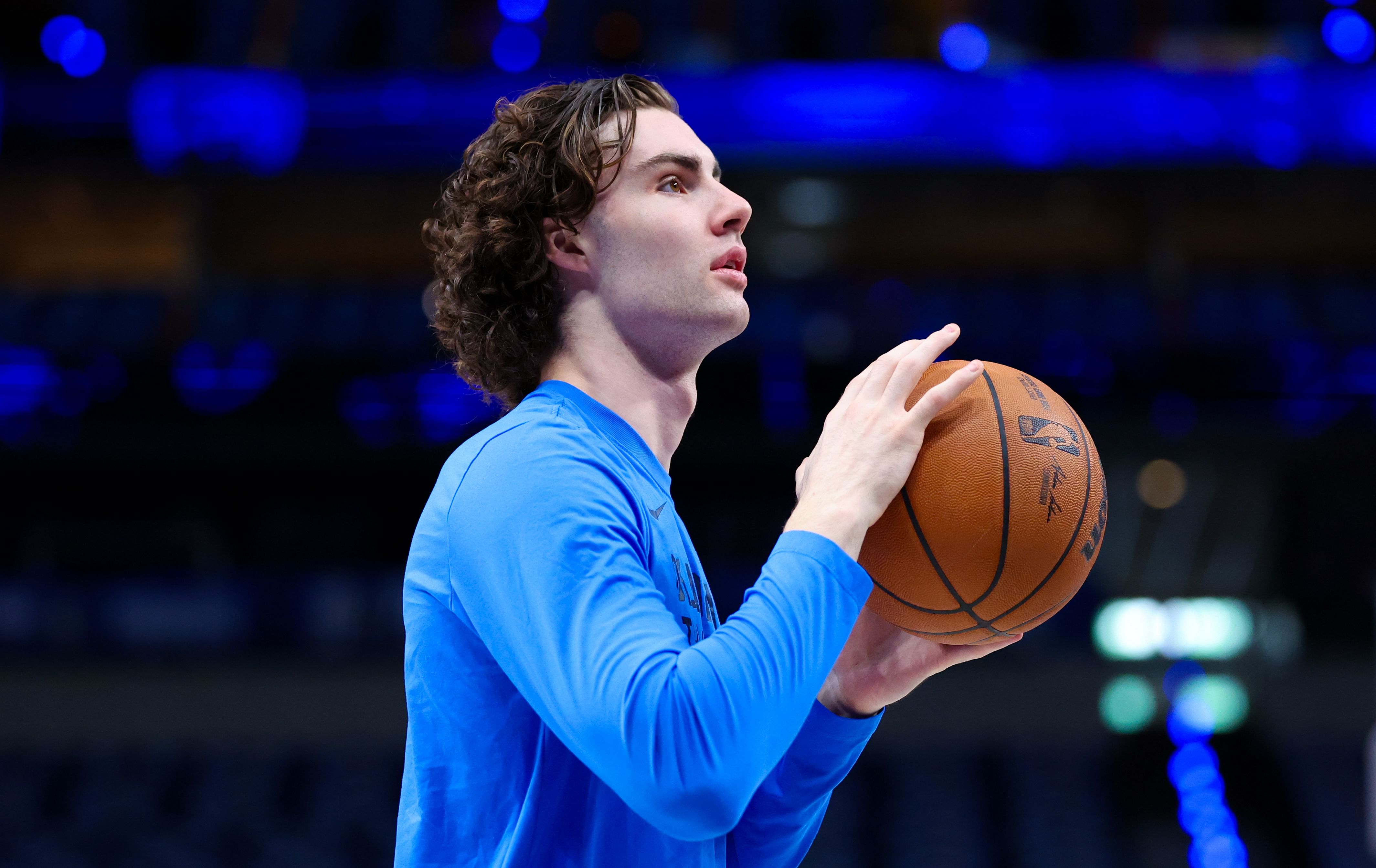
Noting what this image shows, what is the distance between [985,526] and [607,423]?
447 mm

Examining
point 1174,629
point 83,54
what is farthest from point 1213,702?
point 83,54

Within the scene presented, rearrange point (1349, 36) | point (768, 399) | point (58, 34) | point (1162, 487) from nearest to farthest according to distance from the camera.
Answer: point (768, 399)
point (1349, 36)
point (58, 34)
point (1162, 487)

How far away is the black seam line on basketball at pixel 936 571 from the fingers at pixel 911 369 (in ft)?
0.41

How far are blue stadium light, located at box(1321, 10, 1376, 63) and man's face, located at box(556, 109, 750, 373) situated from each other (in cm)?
783

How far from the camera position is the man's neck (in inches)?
55.4

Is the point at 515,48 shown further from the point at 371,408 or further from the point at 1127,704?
the point at 1127,704

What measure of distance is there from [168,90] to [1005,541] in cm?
771

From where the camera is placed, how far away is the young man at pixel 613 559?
3.43 ft

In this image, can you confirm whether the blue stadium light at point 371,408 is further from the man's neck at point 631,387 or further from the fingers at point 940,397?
the fingers at point 940,397

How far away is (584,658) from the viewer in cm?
104

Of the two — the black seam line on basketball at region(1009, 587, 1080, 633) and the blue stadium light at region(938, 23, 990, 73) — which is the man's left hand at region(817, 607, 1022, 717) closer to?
the black seam line on basketball at region(1009, 587, 1080, 633)

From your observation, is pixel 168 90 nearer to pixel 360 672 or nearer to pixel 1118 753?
pixel 360 672

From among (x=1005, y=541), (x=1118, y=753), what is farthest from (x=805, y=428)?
(x=1005, y=541)

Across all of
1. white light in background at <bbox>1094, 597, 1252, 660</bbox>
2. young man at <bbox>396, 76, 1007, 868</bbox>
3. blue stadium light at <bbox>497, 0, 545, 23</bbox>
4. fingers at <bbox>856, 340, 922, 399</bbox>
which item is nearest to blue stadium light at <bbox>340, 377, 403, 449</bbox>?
blue stadium light at <bbox>497, 0, 545, 23</bbox>
